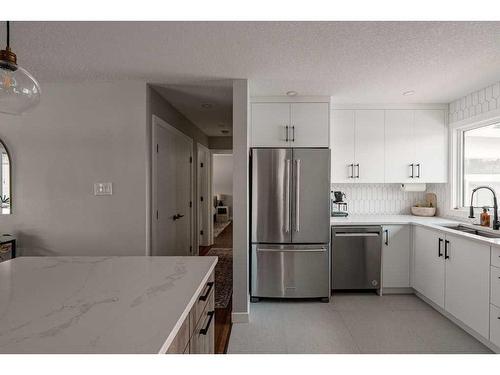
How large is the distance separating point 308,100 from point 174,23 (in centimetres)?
185

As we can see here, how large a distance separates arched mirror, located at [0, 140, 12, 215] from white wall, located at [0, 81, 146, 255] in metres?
0.05

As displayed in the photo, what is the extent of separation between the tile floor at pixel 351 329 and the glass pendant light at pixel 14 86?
211 centimetres

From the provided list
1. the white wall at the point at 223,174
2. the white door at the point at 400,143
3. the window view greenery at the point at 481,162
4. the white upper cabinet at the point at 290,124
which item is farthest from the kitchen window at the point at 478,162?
the white wall at the point at 223,174

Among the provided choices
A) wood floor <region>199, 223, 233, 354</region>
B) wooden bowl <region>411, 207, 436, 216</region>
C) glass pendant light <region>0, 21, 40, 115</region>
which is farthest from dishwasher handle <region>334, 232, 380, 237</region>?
glass pendant light <region>0, 21, 40, 115</region>

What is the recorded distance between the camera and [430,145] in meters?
3.55

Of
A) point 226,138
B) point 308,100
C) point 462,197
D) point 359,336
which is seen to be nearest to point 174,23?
point 308,100

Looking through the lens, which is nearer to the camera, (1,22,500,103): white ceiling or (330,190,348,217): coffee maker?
(1,22,500,103): white ceiling

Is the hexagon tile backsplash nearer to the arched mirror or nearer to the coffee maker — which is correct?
the coffee maker

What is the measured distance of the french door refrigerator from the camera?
3047 mm

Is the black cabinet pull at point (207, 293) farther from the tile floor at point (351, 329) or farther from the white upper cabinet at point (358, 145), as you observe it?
the white upper cabinet at point (358, 145)

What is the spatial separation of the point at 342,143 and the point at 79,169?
297cm

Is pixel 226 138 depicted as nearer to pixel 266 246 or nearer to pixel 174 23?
pixel 266 246

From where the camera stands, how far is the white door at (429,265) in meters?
2.79

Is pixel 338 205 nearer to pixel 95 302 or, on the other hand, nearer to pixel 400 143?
pixel 400 143
